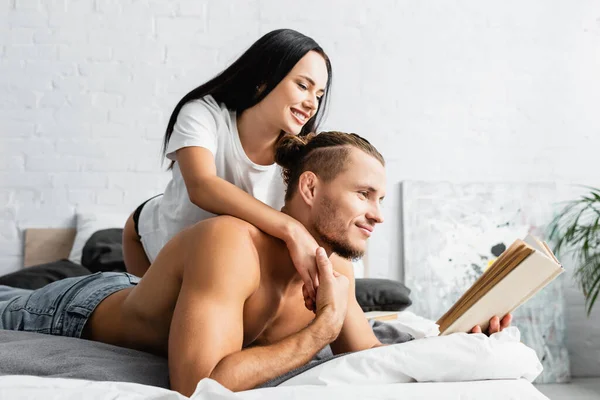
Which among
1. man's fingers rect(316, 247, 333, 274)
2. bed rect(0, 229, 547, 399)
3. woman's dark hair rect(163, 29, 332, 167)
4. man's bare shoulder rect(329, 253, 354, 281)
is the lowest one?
bed rect(0, 229, 547, 399)

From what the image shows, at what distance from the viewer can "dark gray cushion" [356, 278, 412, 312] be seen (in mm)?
2854

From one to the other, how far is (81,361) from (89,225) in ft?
7.36

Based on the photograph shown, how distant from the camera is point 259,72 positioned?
6.60 feet

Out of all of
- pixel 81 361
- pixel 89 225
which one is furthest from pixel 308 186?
pixel 89 225

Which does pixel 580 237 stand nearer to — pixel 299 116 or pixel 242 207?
pixel 299 116

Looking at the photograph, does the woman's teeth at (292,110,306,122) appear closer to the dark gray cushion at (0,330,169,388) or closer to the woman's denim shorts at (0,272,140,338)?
the woman's denim shorts at (0,272,140,338)

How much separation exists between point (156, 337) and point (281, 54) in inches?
34.9

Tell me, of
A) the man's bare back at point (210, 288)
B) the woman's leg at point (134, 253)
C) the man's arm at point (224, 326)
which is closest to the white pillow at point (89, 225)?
the woman's leg at point (134, 253)

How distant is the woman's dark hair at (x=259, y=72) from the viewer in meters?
1.98

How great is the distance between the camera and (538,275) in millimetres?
1315

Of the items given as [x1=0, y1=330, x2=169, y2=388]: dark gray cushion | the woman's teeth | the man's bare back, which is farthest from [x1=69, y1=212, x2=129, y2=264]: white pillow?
[x1=0, y1=330, x2=169, y2=388]: dark gray cushion

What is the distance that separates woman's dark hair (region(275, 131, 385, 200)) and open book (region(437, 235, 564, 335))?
15.0 inches

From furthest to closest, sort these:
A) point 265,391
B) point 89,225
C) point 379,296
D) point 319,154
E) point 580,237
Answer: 1. point 580,237
2. point 89,225
3. point 379,296
4. point 319,154
5. point 265,391

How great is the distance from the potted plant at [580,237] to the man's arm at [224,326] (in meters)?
2.65
